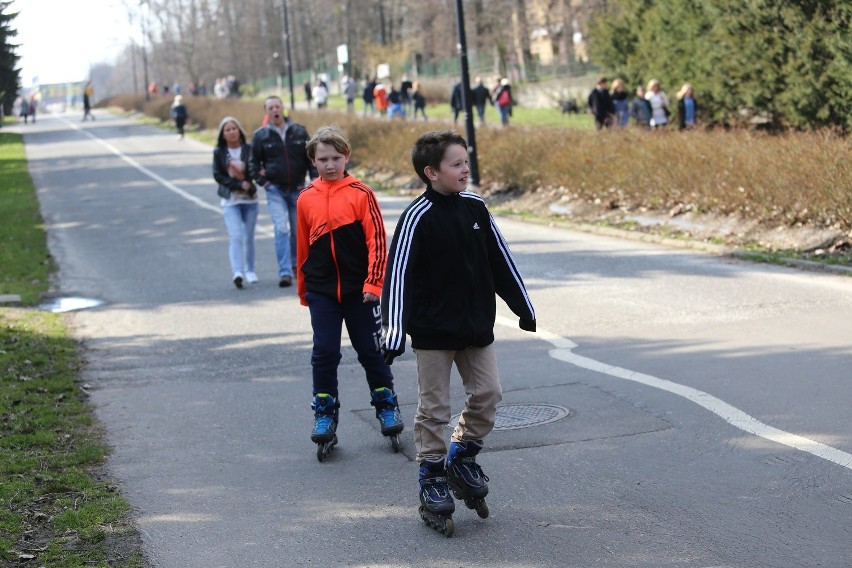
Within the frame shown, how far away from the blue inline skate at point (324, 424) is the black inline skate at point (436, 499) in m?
1.32

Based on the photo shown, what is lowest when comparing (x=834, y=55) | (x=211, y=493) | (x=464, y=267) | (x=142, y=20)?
(x=211, y=493)

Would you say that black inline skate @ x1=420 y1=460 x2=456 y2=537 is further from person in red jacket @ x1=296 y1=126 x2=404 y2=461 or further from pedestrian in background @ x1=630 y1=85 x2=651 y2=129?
pedestrian in background @ x1=630 y1=85 x2=651 y2=129

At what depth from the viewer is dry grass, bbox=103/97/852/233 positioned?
48.3 ft

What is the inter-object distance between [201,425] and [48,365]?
103 inches

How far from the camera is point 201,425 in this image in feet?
26.6

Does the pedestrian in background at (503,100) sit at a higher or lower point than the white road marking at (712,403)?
higher

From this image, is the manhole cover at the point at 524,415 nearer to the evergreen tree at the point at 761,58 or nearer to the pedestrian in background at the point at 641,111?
the evergreen tree at the point at 761,58

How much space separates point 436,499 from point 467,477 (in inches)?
7.1

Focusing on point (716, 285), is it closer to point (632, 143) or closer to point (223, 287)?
point (223, 287)

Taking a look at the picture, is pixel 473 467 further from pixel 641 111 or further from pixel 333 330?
pixel 641 111

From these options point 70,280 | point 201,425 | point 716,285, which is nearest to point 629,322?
point 716,285

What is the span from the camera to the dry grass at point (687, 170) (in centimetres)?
1471

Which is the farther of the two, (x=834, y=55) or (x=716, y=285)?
(x=834, y=55)

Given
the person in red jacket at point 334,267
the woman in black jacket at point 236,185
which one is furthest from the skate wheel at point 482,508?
the woman in black jacket at point 236,185
